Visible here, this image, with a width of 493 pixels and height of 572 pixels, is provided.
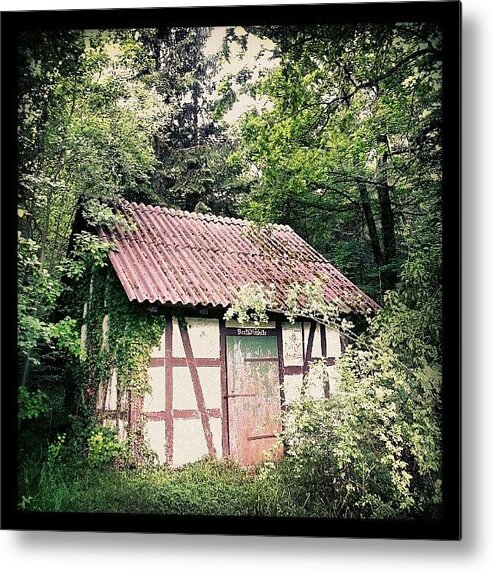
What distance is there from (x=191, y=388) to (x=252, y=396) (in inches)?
8.8

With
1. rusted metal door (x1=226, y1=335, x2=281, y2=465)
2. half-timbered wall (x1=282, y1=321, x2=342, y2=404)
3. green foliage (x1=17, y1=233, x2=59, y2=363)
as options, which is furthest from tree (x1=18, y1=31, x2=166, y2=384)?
half-timbered wall (x1=282, y1=321, x2=342, y2=404)

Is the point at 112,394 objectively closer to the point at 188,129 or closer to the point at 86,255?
the point at 86,255

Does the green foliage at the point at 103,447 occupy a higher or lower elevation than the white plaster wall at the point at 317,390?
lower

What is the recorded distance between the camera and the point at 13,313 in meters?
3.14

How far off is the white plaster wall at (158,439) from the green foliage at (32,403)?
1.33 feet

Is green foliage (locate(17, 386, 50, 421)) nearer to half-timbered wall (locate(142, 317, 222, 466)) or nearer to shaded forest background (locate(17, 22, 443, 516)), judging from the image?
shaded forest background (locate(17, 22, 443, 516))

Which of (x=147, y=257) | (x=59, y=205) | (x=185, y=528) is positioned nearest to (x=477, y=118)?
(x=147, y=257)

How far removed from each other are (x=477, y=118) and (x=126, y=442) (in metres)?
1.71

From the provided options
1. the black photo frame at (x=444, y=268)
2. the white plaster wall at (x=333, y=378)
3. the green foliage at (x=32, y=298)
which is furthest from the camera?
the green foliage at (x=32, y=298)

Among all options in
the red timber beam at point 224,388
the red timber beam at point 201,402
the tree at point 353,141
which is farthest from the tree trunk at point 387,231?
A: the red timber beam at point 201,402

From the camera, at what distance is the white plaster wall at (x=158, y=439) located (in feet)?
10.0

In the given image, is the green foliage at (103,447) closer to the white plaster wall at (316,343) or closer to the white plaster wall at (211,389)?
the white plaster wall at (211,389)

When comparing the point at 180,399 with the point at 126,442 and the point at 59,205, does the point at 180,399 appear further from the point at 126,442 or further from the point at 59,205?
the point at 59,205

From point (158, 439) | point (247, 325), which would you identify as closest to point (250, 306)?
point (247, 325)
